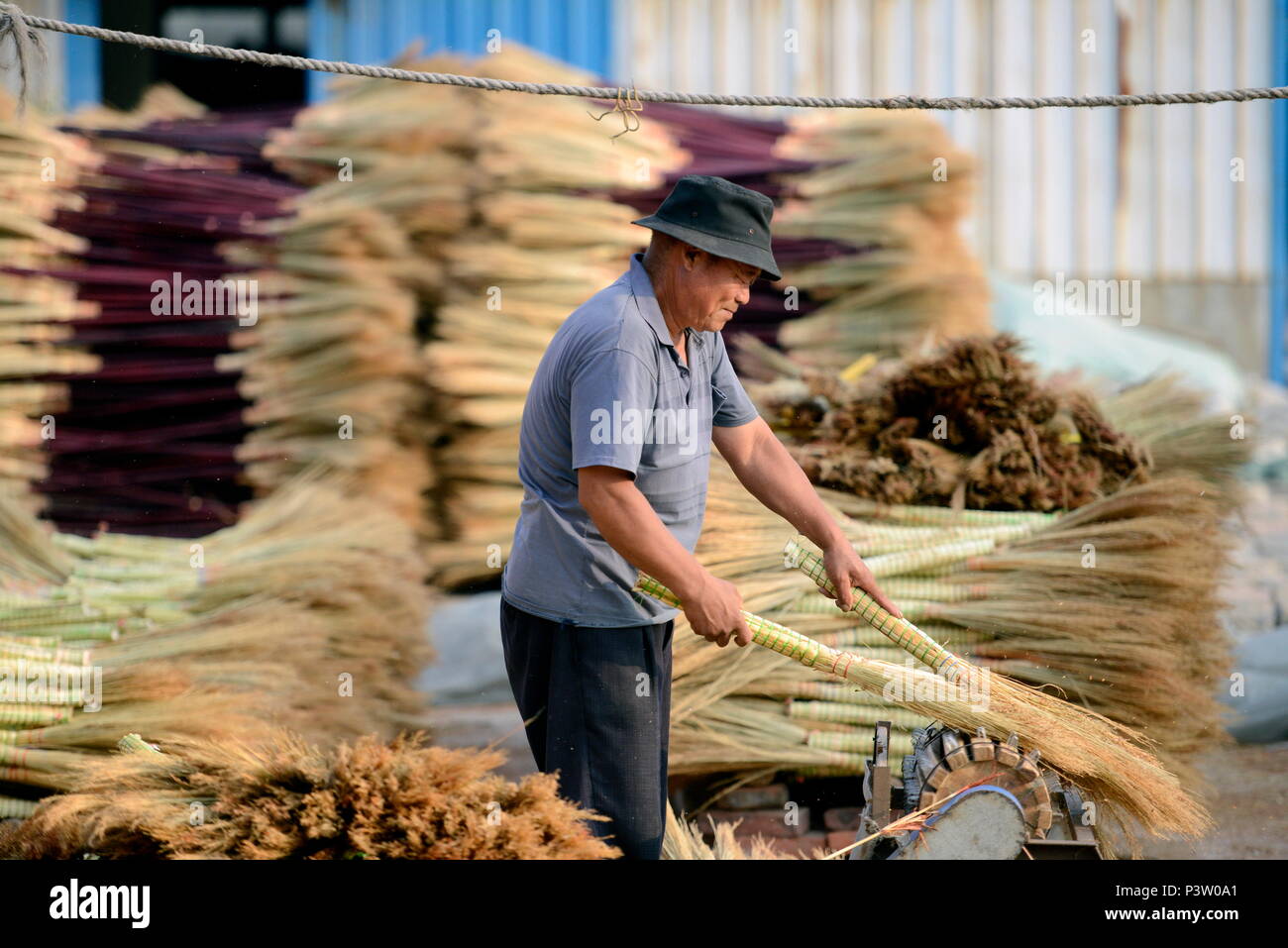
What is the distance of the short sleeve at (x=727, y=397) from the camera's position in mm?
2713

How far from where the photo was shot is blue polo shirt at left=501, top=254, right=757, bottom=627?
7.73ft

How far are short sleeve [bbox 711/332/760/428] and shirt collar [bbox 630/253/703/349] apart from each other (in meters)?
0.22

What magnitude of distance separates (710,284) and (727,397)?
0.36 meters

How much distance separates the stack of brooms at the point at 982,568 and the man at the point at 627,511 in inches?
30.3

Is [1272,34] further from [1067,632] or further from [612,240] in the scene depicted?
[1067,632]

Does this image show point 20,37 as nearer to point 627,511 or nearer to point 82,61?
point 627,511

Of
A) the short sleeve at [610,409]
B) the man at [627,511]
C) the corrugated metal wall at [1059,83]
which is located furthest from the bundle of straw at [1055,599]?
the corrugated metal wall at [1059,83]

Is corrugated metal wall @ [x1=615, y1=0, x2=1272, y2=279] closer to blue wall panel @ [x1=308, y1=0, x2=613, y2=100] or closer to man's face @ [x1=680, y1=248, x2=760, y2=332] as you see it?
blue wall panel @ [x1=308, y1=0, x2=613, y2=100]

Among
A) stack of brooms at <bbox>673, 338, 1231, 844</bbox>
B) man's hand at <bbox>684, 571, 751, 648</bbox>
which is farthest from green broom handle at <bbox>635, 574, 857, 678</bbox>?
stack of brooms at <bbox>673, 338, 1231, 844</bbox>

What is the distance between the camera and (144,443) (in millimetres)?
4930

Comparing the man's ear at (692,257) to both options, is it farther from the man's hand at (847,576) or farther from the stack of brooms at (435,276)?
the stack of brooms at (435,276)

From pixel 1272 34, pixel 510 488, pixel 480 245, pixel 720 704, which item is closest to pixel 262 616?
pixel 720 704

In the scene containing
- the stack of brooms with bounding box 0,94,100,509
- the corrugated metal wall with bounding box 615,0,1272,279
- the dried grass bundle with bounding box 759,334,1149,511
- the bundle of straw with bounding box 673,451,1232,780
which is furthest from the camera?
the corrugated metal wall with bounding box 615,0,1272,279

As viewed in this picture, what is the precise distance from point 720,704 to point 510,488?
190 centimetres
